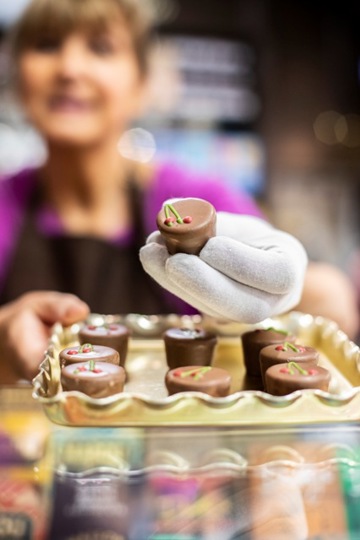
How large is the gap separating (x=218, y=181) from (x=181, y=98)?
46.8 inches

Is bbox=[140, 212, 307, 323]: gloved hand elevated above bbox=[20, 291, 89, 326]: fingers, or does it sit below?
above

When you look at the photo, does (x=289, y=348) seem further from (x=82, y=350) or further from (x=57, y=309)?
(x=57, y=309)

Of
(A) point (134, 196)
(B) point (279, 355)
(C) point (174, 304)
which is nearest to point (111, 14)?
(A) point (134, 196)

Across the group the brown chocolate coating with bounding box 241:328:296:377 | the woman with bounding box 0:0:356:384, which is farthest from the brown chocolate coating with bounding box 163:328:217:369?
the woman with bounding box 0:0:356:384

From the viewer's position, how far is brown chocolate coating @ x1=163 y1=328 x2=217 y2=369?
0.65 m

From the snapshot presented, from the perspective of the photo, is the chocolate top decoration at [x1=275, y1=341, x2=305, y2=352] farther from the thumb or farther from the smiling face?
the smiling face

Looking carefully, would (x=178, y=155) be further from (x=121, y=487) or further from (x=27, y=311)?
(x=121, y=487)

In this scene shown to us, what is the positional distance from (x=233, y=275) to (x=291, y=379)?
0.33ft

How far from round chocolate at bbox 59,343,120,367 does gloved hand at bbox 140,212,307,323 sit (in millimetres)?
84

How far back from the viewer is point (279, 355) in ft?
1.96

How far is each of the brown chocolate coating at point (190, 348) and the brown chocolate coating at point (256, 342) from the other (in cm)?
4

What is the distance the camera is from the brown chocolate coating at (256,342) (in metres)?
0.65

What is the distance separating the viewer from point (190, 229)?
0.56m

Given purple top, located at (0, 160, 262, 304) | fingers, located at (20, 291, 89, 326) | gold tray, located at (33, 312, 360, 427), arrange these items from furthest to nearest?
purple top, located at (0, 160, 262, 304)
fingers, located at (20, 291, 89, 326)
gold tray, located at (33, 312, 360, 427)
